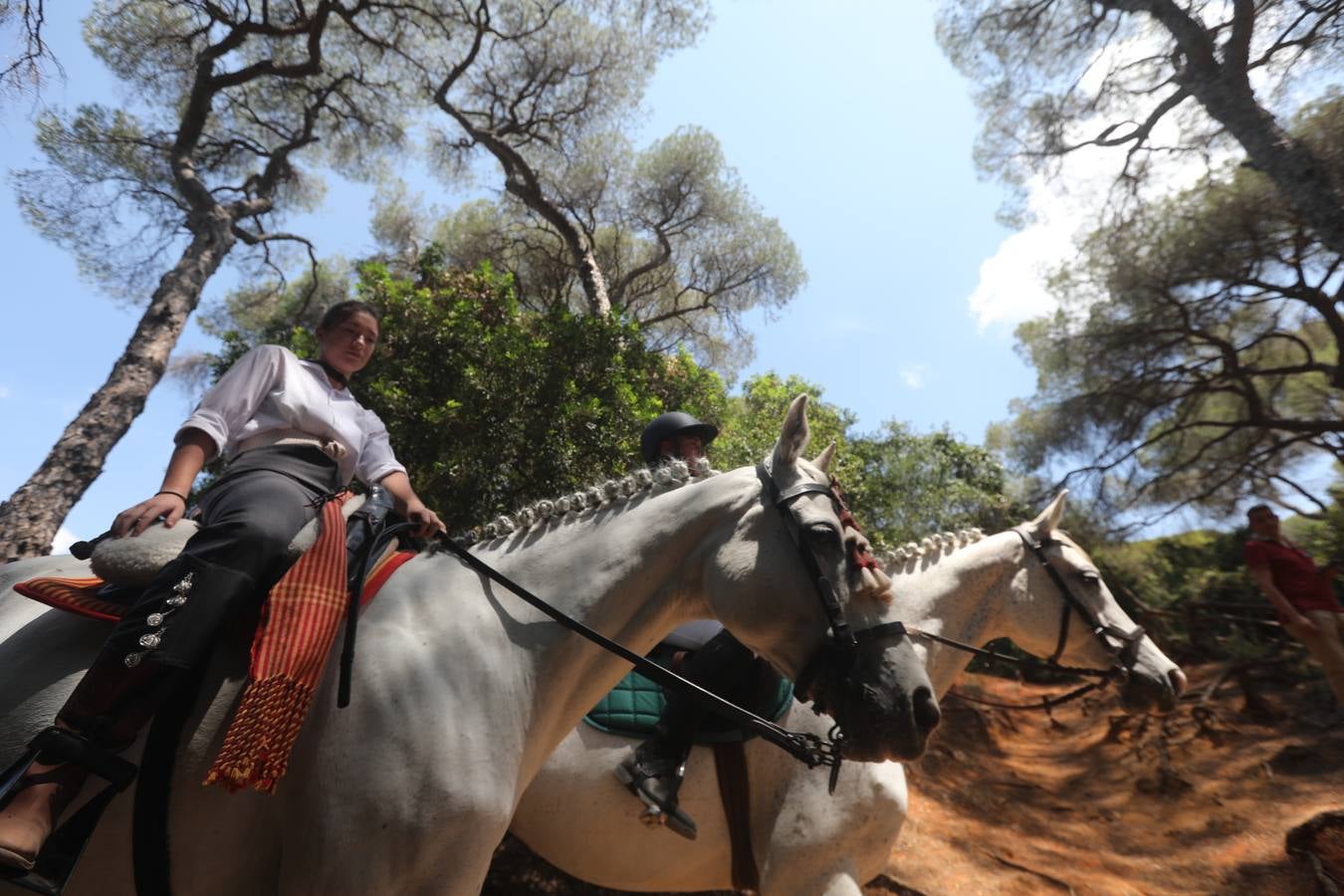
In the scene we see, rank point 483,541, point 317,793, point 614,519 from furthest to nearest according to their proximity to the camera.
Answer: point 483,541, point 614,519, point 317,793

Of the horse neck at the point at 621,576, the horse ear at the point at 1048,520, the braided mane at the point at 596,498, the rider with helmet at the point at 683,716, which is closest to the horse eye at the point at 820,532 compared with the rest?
the horse neck at the point at 621,576

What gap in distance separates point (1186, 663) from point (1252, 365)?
16.6 ft

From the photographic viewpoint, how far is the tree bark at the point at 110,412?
18.7 ft

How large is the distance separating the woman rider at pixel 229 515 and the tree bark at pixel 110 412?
5723 mm

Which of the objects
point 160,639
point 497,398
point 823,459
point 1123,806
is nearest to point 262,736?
point 160,639

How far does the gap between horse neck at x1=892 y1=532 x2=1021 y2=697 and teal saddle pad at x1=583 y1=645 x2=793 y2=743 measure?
3.01 feet

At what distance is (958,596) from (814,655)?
2.23 metres

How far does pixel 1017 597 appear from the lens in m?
3.63

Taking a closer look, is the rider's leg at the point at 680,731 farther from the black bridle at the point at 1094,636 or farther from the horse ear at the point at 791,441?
the horse ear at the point at 791,441

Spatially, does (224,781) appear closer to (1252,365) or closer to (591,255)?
(591,255)

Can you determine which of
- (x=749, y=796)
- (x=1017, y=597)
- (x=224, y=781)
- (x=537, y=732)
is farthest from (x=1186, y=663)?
(x=224, y=781)

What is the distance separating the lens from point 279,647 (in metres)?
1.46

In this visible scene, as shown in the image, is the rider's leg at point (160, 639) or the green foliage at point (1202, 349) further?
the green foliage at point (1202, 349)

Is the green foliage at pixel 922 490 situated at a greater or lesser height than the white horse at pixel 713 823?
greater
